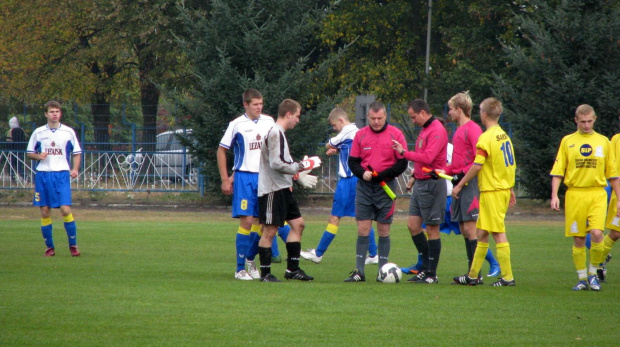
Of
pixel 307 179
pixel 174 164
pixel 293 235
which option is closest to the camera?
pixel 293 235

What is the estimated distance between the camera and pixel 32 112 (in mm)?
29172

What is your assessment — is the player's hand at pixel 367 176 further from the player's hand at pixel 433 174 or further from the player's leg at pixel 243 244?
the player's leg at pixel 243 244

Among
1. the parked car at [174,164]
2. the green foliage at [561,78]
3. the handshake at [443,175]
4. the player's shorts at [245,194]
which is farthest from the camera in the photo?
the parked car at [174,164]

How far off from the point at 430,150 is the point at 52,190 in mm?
6106

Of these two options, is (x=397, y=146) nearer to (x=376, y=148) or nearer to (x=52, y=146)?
(x=376, y=148)

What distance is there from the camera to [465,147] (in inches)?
376

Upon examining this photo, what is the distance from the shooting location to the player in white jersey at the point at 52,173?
12430 mm

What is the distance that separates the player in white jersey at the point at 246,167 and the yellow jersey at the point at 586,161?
343 cm

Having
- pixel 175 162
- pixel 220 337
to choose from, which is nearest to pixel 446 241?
pixel 220 337

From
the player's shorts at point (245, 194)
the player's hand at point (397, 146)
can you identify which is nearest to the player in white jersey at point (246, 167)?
the player's shorts at point (245, 194)

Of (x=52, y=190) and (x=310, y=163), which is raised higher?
(x=310, y=163)

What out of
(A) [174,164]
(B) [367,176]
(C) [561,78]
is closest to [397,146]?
(B) [367,176]

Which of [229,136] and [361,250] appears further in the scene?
[229,136]

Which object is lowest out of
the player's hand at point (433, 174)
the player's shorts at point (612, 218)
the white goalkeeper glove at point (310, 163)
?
the player's shorts at point (612, 218)
